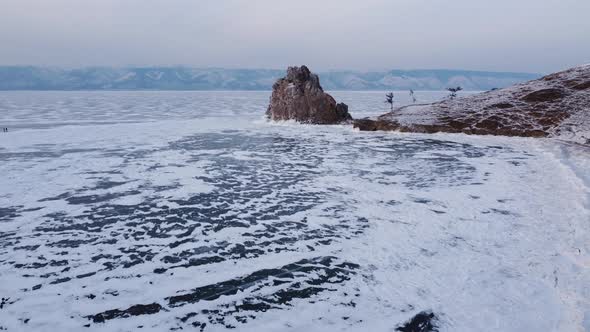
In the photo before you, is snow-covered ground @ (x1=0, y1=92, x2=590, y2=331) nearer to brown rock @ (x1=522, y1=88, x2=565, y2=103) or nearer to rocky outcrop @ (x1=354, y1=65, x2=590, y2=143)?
rocky outcrop @ (x1=354, y1=65, x2=590, y2=143)

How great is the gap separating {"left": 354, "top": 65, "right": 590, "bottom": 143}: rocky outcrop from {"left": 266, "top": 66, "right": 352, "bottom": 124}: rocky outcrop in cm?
696

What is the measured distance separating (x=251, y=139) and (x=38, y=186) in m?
18.0

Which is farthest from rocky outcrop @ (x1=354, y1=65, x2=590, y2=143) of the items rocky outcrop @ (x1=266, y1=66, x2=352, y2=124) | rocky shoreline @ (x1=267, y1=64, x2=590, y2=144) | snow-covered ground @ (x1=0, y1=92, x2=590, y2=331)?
snow-covered ground @ (x1=0, y1=92, x2=590, y2=331)

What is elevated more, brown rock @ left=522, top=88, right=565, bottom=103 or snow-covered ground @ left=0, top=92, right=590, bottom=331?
brown rock @ left=522, top=88, right=565, bottom=103

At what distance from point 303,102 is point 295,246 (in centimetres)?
4166

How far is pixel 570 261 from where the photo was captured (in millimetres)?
8484

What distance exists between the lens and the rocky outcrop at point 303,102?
161 feet

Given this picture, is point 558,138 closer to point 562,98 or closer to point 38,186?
point 562,98

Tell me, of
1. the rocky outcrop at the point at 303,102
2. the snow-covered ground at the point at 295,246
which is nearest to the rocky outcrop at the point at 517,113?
the rocky outcrop at the point at 303,102

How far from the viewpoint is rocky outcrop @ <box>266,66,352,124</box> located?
4909 cm

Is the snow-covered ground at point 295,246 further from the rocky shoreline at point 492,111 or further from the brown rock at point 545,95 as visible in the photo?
the brown rock at point 545,95

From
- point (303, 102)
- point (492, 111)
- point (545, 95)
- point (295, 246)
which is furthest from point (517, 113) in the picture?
point (295, 246)

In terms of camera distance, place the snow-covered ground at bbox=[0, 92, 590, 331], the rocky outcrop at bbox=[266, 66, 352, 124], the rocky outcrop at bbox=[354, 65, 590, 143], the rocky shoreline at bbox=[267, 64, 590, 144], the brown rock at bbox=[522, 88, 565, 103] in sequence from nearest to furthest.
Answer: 1. the snow-covered ground at bbox=[0, 92, 590, 331]
2. the rocky outcrop at bbox=[354, 65, 590, 143]
3. the rocky shoreline at bbox=[267, 64, 590, 144]
4. the brown rock at bbox=[522, 88, 565, 103]
5. the rocky outcrop at bbox=[266, 66, 352, 124]

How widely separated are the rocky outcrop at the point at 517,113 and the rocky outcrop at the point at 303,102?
696 centimetres
